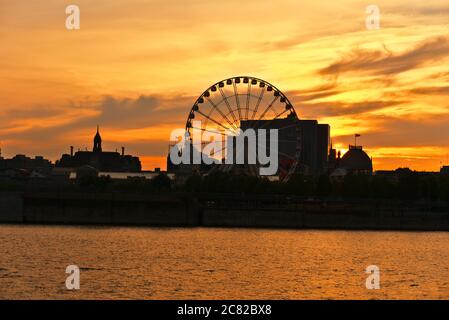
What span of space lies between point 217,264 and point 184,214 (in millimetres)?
57160

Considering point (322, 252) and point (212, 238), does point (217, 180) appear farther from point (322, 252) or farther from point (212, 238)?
→ point (322, 252)

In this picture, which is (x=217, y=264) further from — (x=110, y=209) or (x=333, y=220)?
(x=110, y=209)

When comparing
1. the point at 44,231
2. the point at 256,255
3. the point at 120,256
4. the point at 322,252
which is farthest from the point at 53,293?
the point at 44,231

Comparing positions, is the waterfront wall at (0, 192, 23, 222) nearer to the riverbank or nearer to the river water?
the riverbank


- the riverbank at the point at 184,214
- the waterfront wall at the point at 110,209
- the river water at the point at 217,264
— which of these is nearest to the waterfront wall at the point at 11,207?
the riverbank at the point at 184,214

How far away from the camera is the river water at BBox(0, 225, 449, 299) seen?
52594mm

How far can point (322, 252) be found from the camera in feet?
269

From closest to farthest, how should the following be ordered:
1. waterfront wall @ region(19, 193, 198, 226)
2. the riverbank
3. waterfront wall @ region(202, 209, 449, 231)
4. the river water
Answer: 1. the river water
2. waterfront wall @ region(202, 209, 449, 231)
3. the riverbank
4. waterfront wall @ region(19, 193, 198, 226)

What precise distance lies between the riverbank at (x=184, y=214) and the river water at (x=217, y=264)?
1465 centimetres

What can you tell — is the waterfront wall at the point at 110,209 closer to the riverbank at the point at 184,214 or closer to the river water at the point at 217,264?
the riverbank at the point at 184,214

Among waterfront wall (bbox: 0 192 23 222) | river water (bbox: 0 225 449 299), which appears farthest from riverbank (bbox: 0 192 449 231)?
river water (bbox: 0 225 449 299)

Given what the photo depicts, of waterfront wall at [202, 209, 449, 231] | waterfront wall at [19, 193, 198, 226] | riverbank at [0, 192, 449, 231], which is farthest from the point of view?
waterfront wall at [19, 193, 198, 226]

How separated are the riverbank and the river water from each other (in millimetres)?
14653

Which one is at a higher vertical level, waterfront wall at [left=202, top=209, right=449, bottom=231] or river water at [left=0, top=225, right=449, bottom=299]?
waterfront wall at [left=202, top=209, right=449, bottom=231]
